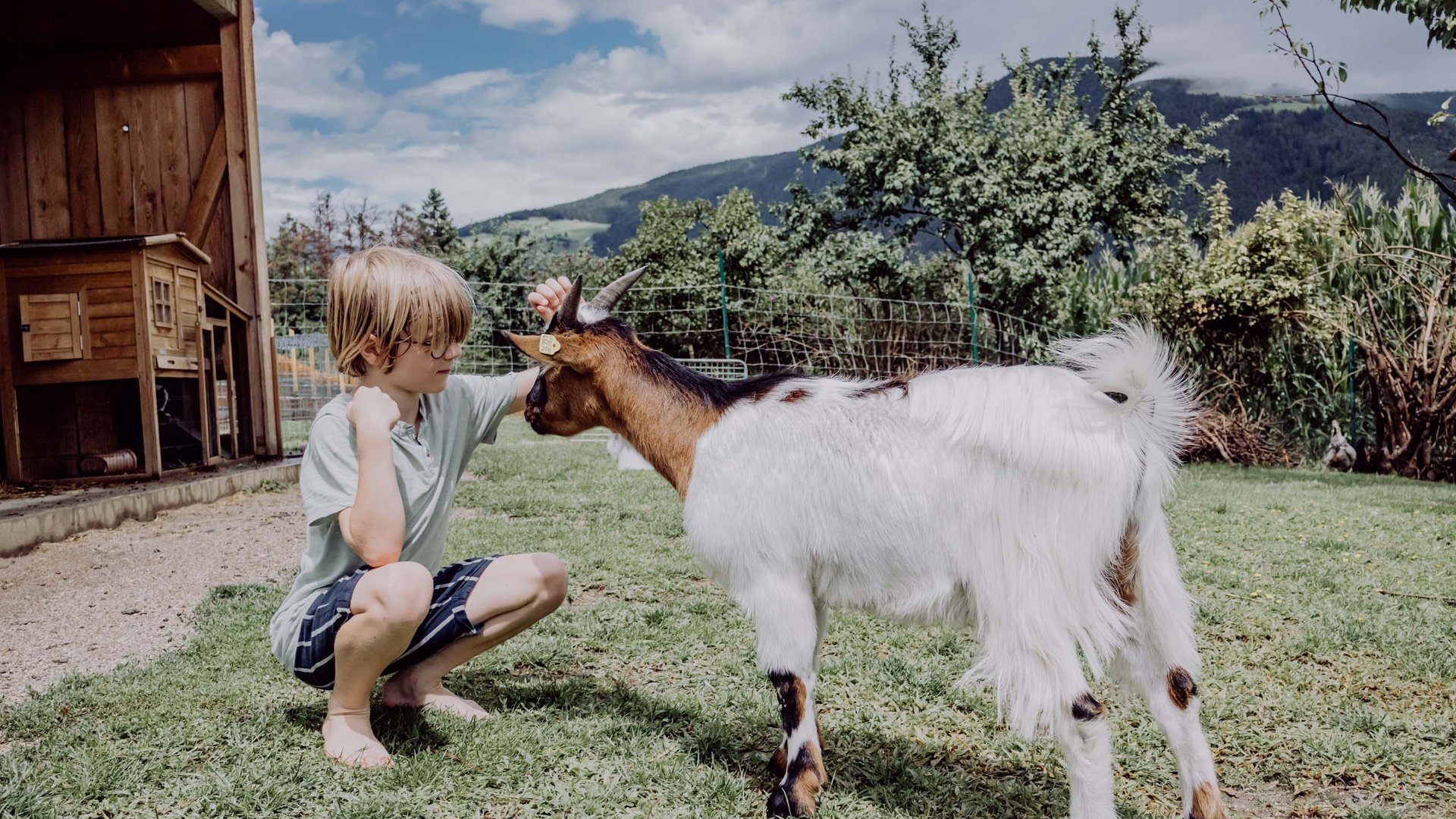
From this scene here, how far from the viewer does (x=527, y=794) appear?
2.70 metres

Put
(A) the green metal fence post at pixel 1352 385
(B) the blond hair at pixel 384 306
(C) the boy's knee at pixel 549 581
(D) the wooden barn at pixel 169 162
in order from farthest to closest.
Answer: (A) the green metal fence post at pixel 1352 385 → (D) the wooden barn at pixel 169 162 → (C) the boy's knee at pixel 549 581 → (B) the blond hair at pixel 384 306

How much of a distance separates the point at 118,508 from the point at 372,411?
15.7ft

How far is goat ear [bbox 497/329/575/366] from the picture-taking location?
3016mm

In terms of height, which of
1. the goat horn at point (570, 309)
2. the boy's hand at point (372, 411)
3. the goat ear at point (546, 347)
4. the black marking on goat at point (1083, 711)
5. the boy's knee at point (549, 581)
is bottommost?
the black marking on goat at point (1083, 711)

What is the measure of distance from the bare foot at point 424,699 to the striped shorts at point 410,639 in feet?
0.22

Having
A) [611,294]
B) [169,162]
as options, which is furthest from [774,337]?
[611,294]

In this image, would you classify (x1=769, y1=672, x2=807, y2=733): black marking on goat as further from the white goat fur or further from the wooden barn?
the wooden barn

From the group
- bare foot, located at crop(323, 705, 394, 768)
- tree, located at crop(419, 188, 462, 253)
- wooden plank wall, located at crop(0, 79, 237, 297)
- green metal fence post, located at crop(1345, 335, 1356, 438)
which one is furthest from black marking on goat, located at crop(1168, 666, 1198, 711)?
tree, located at crop(419, 188, 462, 253)

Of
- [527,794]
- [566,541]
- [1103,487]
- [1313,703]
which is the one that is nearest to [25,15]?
[566,541]

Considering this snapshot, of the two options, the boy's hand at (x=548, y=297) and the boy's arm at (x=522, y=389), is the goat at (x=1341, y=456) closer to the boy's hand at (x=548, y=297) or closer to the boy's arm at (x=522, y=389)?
the boy's hand at (x=548, y=297)

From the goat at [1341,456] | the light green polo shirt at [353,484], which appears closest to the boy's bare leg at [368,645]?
the light green polo shirt at [353,484]

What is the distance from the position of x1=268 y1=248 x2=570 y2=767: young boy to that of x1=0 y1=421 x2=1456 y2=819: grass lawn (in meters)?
0.24

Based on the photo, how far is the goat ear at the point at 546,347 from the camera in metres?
3.02

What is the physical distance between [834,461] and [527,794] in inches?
49.8
